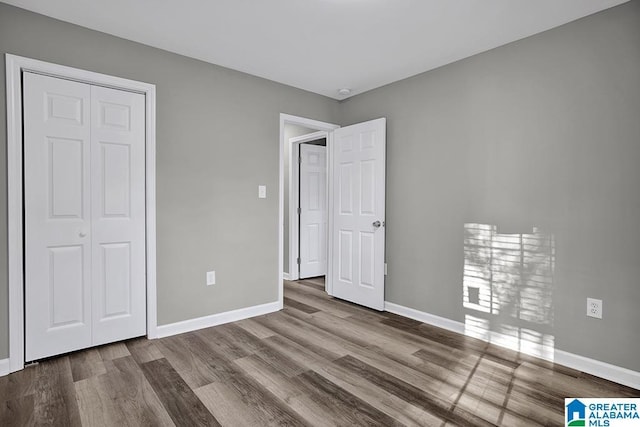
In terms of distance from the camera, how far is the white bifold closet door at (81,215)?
241 centimetres

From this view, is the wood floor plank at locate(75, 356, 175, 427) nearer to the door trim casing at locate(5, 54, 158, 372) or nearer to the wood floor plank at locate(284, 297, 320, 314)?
the door trim casing at locate(5, 54, 158, 372)

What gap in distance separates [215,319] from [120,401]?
1.27 metres

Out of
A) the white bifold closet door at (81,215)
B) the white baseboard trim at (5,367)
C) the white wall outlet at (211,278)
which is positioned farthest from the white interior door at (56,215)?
the white wall outlet at (211,278)

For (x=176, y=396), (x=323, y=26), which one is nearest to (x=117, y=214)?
(x=176, y=396)

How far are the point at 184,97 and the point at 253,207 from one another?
1.19 m

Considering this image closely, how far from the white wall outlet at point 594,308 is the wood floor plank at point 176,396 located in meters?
2.50

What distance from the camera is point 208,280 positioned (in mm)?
3213

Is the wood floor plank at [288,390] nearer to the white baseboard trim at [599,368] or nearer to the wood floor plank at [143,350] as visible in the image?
the wood floor plank at [143,350]

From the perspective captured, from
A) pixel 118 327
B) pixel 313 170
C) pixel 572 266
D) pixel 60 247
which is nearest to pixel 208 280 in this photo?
pixel 118 327

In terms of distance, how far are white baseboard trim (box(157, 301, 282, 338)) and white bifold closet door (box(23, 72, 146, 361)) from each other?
0.64 feet

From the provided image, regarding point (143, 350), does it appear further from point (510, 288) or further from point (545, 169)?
point (545, 169)

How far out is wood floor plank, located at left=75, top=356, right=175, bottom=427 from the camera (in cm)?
183

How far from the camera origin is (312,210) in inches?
206

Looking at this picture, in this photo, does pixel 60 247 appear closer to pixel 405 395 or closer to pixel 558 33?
pixel 405 395
